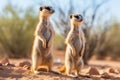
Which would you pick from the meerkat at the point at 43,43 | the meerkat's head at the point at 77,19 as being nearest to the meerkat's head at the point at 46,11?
the meerkat at the point at 43,43

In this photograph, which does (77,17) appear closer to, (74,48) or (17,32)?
(74,48)

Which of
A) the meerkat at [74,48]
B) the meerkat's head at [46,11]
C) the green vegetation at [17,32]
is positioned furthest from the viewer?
the green vegetation at [17,32]

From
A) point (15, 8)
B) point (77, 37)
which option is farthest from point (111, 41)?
point (77, 37)

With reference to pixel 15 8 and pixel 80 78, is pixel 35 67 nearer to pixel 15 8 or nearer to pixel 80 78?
pixel 80 78

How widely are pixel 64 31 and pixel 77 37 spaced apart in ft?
33.6

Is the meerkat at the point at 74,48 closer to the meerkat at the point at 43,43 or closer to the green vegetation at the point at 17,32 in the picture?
the meerkat at the point at 43,43

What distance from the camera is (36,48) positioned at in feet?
31.0

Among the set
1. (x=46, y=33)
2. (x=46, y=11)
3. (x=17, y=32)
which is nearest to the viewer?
(x=46, y=11)

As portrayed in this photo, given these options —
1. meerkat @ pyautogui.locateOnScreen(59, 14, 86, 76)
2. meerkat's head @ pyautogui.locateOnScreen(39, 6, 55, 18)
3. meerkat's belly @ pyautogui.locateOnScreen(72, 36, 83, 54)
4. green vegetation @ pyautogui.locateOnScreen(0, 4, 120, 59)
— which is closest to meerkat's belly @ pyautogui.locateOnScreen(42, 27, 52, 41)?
meerkat's head @ pyautogui.locateOnScreen(39, 6, 55, 18)

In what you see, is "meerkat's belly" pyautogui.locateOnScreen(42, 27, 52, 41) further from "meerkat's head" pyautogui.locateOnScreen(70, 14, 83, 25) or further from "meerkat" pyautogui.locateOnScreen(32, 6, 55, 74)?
"meerkat's head" pyautogui.locateOnScreen(70, 14, 83, 25)

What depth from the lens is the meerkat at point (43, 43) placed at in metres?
9.40

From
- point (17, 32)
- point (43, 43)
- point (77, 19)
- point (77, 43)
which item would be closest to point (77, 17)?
point (77, 19)

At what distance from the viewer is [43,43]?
9.44 metres

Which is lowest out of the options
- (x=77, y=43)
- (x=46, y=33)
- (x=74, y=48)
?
(x=74, y=48)
